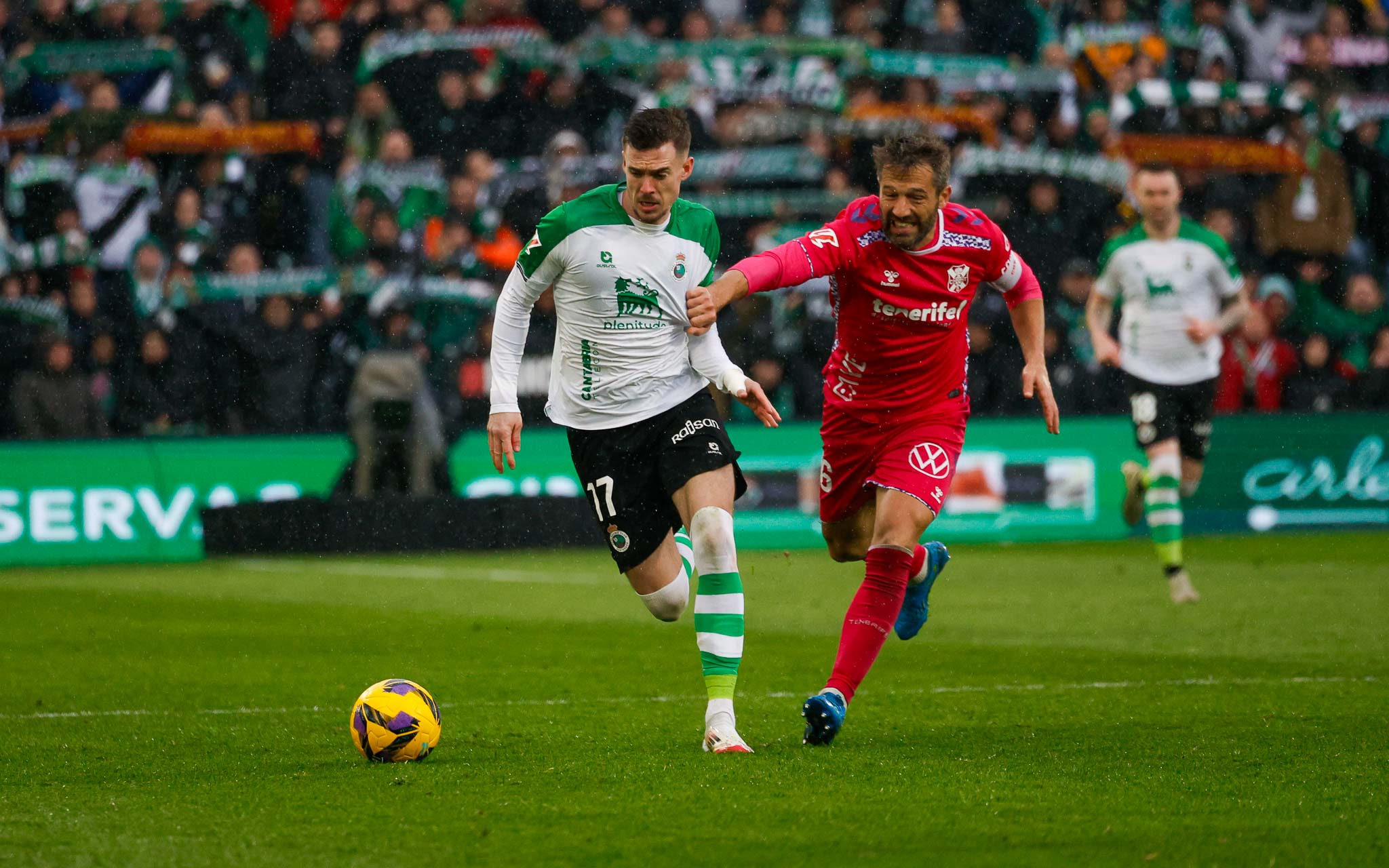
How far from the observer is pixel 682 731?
247 inches

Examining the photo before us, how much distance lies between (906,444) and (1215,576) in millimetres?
6979

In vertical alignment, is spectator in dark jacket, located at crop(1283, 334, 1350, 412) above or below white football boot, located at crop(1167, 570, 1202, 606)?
below

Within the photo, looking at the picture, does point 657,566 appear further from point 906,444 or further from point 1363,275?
point 1363,275

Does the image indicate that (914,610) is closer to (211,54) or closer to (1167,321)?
(1167,321)

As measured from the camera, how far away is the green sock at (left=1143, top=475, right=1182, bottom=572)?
11055mm

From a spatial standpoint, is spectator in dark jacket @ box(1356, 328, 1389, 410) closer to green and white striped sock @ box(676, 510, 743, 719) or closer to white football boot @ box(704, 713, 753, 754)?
green and white striped sock @ box(676, 510, 743, 719)

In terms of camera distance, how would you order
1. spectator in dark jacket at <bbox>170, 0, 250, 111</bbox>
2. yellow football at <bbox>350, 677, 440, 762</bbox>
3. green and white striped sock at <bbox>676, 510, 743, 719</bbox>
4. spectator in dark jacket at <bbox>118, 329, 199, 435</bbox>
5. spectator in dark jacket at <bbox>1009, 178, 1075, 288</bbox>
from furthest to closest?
spectator in dark jacket at <bbox>1009, 178, 1075, 288</bbox> → spectator in dark jacket at <bbox>170, 0, 250, 111</bbox> → spectator in dark jacket at <bbox>118, 329, 199, 435</bbox> → green and white striped sock at <bbox>676, 510, 743, 719</bbox> → yellow football at <bbox>350, 677, 440, 762</bbox>

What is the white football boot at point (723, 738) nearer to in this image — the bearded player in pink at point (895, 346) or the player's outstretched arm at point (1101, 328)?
the bearded player in pink at point (895, 346)

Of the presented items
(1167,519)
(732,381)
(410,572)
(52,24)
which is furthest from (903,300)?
(52,24)

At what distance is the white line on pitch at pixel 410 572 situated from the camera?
43.4 ft

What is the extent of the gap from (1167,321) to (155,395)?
324 inches

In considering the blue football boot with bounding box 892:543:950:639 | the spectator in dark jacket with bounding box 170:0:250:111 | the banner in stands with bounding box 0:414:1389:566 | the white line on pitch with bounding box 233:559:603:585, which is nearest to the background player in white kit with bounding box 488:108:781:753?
→ the blue football boot with bounding box 892:543:950:639

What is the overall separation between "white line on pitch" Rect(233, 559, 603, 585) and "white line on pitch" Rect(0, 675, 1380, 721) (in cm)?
569

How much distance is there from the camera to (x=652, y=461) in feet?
21.2
